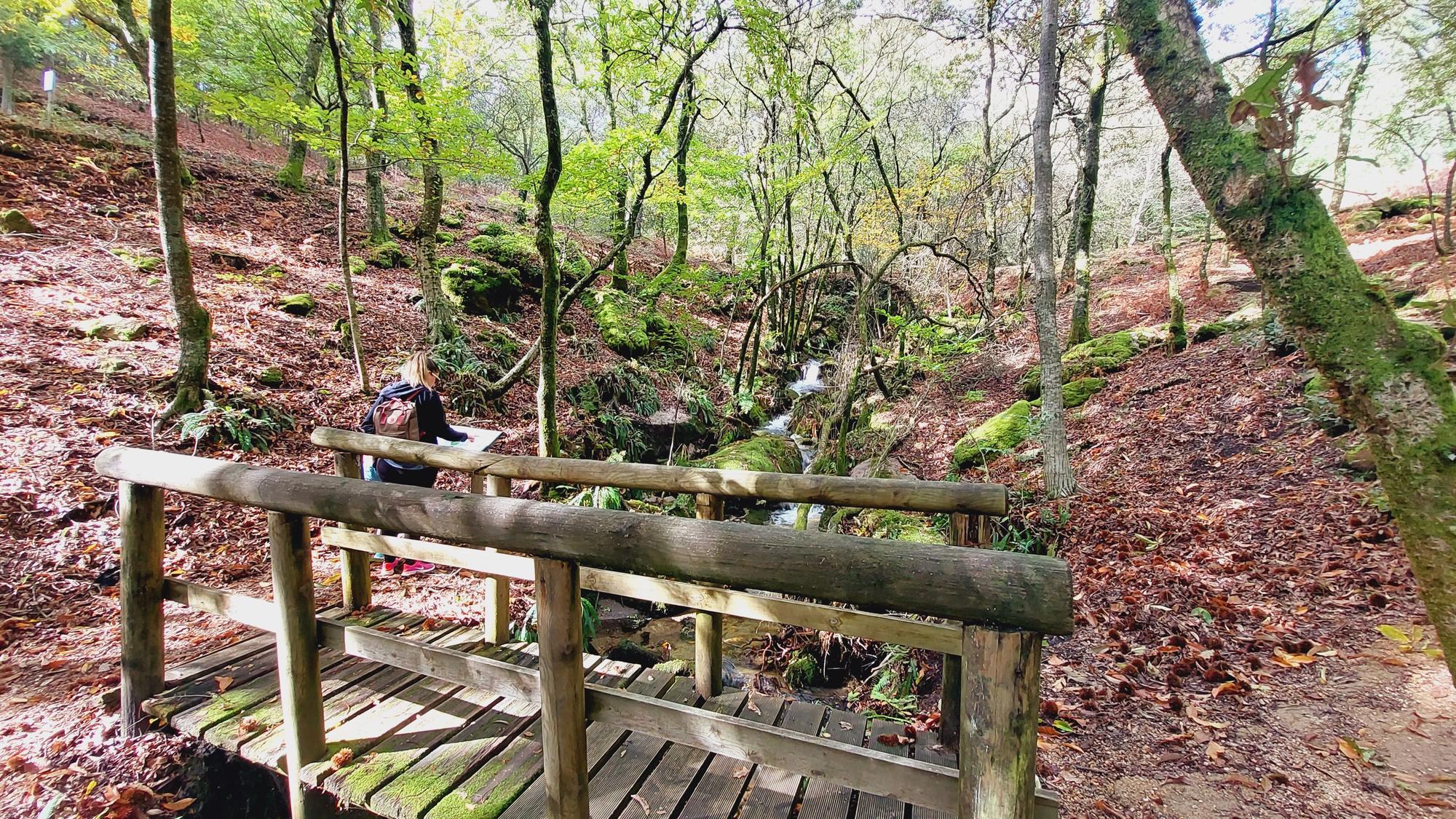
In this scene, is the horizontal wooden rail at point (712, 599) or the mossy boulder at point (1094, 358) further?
the mossy boulder at point (1094, 358)

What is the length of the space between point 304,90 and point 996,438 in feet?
49.0

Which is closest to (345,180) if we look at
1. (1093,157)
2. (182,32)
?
(182,32)

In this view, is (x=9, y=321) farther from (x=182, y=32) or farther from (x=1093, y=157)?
(x=1093, y=157)

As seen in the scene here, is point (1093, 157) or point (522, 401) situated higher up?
point (1093, 157)

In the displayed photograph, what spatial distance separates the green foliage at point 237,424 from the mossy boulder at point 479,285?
16.3ft

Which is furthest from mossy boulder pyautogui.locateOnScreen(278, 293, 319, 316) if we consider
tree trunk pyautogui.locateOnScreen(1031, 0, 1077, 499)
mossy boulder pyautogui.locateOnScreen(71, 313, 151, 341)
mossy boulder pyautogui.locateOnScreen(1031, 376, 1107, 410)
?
mossy boulder pyautogui.locateOnScreen(1031, 376, 1107, 410)

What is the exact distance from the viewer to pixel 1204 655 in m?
3.99

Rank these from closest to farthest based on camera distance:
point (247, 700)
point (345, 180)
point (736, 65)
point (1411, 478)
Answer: point (1411, 478), point (247, 700), point (345, 180), point (736, 65)

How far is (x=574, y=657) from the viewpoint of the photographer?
1956 mm

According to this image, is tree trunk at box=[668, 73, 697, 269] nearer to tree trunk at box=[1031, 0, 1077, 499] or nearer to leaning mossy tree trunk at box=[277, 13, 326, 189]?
tree trunk at box=[1031, 0, 1077, 499]

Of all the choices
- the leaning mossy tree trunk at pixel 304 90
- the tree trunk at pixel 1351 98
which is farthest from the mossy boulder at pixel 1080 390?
the leaning mossy tree trunk at pixel 304 90

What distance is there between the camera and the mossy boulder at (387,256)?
38.8 ft

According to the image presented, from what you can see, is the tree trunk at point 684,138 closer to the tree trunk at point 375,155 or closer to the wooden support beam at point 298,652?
the tree trunk at point 375,155

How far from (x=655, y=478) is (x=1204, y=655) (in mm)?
4005
